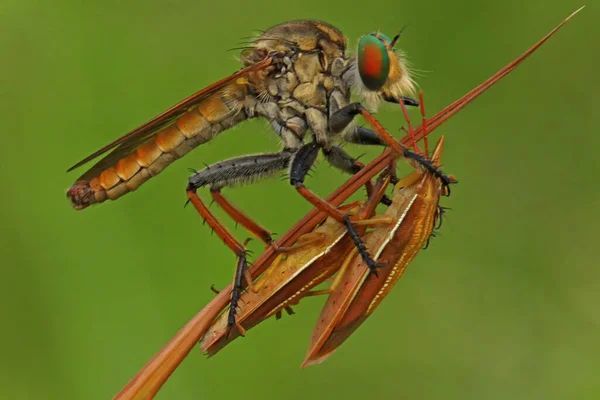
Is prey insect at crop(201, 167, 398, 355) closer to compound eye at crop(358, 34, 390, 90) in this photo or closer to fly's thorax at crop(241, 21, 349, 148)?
compound eye at crop(358, 34, 390, 90)

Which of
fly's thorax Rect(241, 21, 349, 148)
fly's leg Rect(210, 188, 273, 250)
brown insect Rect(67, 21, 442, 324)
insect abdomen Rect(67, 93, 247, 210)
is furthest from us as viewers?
fly's thorax Rect(241, 21, 349, 148)

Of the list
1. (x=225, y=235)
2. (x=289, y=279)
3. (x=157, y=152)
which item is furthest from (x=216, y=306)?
(x=157, y=152)

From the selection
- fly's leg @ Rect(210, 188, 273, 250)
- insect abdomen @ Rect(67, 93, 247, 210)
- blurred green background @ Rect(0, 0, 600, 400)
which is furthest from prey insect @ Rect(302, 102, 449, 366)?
blurred green background @ Rect(0, 0, 600, 400)

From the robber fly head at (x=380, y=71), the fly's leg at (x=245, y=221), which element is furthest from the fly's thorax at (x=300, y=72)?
the fly's leg at (x=245, y=221)

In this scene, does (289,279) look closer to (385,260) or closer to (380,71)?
(385,260)

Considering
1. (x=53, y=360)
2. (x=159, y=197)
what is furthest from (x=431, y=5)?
(x=53, y=360)
